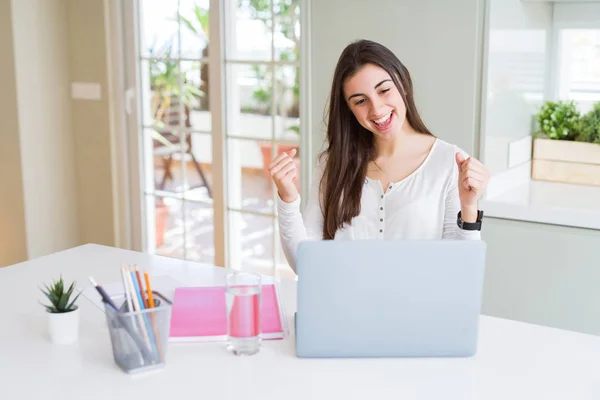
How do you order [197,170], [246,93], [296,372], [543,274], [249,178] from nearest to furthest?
1. [296,372]
2. [543,274]
3. [246,93]
4. [197,170]
5. [249,178]

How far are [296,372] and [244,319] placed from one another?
0.52 feet

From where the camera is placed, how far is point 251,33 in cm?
384

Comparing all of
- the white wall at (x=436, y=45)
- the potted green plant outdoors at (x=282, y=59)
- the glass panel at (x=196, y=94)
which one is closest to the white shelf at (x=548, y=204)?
the white wall at (x=436, y=45)

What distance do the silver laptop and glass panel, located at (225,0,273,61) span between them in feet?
7.74

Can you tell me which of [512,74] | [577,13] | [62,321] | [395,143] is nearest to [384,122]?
[395,143]

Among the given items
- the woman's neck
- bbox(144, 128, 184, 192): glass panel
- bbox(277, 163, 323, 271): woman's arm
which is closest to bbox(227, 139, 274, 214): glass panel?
bbox(144, 128, 184, 192): glass panel

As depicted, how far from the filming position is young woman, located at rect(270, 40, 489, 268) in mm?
2119

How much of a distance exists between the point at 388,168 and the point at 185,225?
2177mm

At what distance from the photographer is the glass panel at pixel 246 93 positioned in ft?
12.7

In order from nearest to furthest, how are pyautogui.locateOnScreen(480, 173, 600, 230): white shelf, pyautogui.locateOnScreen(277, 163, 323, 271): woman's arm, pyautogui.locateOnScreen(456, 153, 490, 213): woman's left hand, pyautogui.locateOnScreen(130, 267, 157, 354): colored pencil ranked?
pyautogui.locateOnScreen(130, 267, 157, 354): colored pencil → pyautogui.locateOnScreen(456, 153, 490, 213): woman's left hand → pyautogui.locateOnScreen(277, 163, 323, 271): woman's arm → pyautogui.locateOnScreen(480, 173, 600, 230): white shelf

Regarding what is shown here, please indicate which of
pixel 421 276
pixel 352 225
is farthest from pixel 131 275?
pixel 352 225

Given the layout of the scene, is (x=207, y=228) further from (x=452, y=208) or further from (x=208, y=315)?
(x=208, y=315)

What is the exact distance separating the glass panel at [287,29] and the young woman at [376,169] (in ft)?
4.77

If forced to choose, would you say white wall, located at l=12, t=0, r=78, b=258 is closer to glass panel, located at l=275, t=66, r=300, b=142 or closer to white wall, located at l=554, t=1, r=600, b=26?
glass panel, located at l=275, t=66, r=300, b=142
